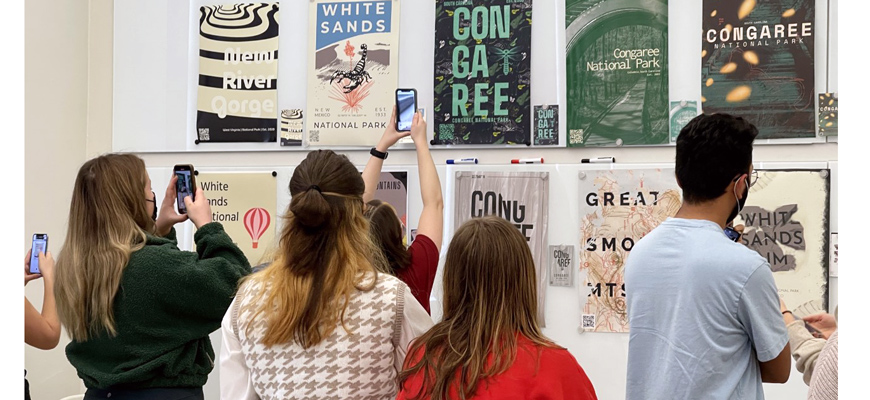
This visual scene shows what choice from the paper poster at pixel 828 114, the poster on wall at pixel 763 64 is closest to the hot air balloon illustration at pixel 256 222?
the poster on wall at pixel 763 64

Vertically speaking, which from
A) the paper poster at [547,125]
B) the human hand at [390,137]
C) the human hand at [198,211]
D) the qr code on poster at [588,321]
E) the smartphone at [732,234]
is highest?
the paper poster at [547,125]

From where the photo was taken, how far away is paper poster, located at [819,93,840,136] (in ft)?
9.15

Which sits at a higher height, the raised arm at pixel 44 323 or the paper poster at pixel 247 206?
the paper poster at pixel 247 206

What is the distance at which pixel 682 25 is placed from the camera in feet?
9.82

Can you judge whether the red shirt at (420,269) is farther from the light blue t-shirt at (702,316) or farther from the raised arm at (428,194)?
the light blue t-shirt at (702,316)

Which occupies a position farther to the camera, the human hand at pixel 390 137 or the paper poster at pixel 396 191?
the paper poster at pixel 396 191

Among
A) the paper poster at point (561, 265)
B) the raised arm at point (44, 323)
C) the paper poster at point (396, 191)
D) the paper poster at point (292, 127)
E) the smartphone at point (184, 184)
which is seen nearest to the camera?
the raised arm at point (44, 323)

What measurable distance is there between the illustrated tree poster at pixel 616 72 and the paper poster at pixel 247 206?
1347 mm

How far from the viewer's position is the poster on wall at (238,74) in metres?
3.49

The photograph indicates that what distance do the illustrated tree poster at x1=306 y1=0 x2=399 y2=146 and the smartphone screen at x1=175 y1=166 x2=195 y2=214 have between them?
1.00m

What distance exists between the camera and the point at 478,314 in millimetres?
1592

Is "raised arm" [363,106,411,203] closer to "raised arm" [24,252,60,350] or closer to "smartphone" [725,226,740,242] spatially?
"raised arm" [24,252,60,350]
